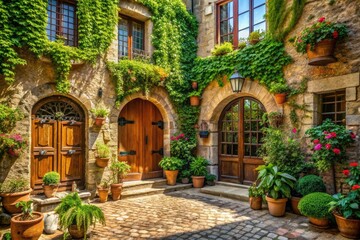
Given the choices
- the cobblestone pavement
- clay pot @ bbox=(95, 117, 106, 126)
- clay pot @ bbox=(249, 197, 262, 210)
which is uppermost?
clay pot @ bbox=(95, 117, 106, 126)

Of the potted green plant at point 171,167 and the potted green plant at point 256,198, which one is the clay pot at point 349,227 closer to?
the potted green plant at point 256,198

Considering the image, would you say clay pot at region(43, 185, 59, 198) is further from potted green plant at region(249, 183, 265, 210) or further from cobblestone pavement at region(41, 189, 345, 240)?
potted green plant at region(249, 183, 265, 210)

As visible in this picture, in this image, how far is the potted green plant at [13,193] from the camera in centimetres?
463

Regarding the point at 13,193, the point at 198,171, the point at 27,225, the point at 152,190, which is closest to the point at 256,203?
the point at 198,171

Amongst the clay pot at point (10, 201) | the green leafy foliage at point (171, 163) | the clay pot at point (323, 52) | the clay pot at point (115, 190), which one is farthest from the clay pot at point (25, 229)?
the clay pot at point (323, 52)

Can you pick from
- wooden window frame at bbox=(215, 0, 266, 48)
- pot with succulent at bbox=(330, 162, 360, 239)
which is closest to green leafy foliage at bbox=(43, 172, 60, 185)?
pot with succulent at bbox=(330, 162, 360, 239)

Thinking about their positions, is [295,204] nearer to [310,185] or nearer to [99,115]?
[310,185]

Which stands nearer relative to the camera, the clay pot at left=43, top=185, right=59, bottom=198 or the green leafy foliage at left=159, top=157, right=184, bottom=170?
the clay pot at left=43, top=185, right=59, bottom=198

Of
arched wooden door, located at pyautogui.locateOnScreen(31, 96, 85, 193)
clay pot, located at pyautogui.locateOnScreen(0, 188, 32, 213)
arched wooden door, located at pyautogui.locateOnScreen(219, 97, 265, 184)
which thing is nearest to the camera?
clay pot, located at pyautogui.locateOnScreen(0, 188, 32, 213)

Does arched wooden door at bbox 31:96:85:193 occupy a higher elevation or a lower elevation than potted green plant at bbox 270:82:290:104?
lower

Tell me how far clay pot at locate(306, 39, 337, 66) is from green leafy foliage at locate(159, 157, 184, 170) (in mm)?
4037

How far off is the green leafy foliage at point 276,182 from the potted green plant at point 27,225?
3888mm

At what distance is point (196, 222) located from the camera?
4.52 metres

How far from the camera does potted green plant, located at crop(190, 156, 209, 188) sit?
280 inches
